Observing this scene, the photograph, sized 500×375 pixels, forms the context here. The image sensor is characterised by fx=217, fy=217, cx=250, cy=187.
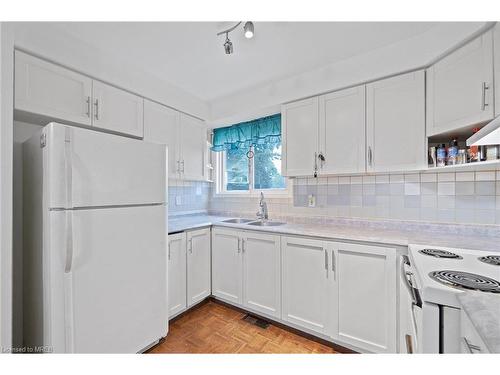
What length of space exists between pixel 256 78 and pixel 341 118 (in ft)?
2.97

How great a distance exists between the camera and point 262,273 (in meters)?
1.99

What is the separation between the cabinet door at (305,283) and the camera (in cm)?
168

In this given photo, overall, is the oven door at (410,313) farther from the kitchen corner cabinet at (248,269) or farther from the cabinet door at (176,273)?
the cabinet door at (176,273)

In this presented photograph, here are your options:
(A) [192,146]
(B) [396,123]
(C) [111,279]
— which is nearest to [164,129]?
(A) [192,146]

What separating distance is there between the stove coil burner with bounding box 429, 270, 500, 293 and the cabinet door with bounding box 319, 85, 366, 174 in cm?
102

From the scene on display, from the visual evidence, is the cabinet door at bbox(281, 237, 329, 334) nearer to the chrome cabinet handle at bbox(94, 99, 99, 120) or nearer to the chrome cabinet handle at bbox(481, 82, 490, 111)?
the chrome cabinet handle at bbox(481, 82, 490, 111)

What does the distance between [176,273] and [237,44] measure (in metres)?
1.97

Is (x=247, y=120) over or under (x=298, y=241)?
over

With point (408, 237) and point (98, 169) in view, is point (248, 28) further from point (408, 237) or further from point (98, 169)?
point (408, 237)
